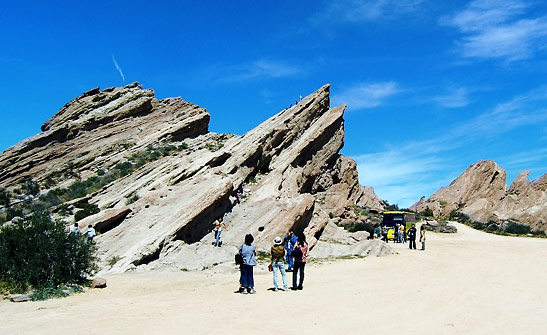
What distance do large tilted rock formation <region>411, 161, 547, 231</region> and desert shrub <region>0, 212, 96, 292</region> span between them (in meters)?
53.6

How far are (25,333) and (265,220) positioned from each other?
1779 centimetres

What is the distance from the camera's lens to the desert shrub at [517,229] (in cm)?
5122

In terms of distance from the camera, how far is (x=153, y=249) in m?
21.9

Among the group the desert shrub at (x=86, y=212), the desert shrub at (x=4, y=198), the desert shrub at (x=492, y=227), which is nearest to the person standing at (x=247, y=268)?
the desert shrub at (x=86, y=212)

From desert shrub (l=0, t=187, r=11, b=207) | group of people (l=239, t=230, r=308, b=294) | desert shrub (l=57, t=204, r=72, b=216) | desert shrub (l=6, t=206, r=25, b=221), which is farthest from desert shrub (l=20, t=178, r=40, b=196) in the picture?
group of people (l=239, t=230, r=308, b=294)

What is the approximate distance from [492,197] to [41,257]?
6492 centimetres

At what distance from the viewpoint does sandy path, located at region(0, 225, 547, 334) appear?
32.6ft

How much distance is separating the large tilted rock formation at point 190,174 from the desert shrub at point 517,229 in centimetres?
1691

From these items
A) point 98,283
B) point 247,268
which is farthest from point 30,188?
point 247,268

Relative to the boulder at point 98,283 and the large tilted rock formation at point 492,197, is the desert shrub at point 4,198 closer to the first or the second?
the boulder at point 98,283

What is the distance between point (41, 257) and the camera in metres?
14.9

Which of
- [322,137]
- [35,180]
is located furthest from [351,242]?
[35,180]

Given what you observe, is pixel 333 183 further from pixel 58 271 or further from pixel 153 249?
pixel 58 271

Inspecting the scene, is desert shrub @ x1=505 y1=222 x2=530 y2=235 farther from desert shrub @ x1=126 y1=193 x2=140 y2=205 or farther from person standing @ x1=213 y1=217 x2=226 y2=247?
desert shrub @ x1=126 y1=193 x2=140 y2=205
